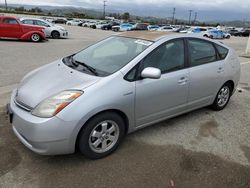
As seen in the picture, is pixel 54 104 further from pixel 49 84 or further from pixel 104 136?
pixel 104 136

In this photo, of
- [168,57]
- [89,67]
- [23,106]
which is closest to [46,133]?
[23,106]

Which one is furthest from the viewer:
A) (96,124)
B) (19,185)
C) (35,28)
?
(35,28)

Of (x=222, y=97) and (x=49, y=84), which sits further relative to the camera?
(x=222, y=97)

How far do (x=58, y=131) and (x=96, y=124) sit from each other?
1.46ft

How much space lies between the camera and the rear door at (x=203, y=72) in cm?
377

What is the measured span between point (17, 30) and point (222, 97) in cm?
1373

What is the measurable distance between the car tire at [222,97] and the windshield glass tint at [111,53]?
1958 millimetres

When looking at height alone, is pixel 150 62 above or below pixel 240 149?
above

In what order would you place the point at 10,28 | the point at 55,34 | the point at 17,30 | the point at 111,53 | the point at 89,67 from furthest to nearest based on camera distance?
the point at 55,34 < the point at 17,30 < the point at 10,28 < the point at 111,53 < the point at 89,67

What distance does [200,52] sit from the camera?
396 cm

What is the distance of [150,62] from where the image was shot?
10.6ft

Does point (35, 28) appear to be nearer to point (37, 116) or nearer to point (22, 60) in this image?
point (22, 60)

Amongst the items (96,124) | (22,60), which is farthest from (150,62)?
(22,60)

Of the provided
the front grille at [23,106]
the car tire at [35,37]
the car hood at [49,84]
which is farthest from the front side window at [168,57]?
the car tire at [35,37]
